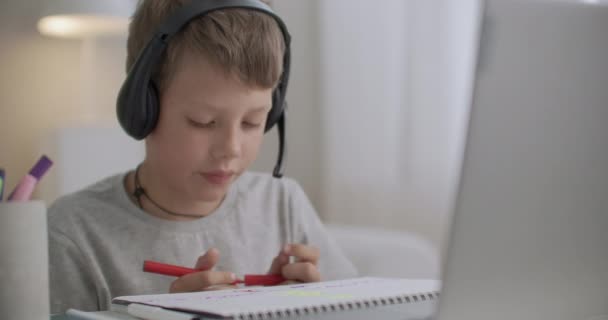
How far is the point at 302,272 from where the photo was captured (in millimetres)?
900

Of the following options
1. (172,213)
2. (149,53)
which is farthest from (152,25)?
(172,213)

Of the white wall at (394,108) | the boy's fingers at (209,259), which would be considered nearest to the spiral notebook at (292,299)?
the boy's fingers at (209,259)

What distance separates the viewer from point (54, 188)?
5.98 feet

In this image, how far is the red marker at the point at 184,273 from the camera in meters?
0.83

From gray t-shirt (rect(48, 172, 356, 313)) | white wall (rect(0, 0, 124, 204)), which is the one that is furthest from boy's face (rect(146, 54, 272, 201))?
white wall (rect(0, 0, 124, 204))

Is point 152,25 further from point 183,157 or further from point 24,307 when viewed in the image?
point 24,307

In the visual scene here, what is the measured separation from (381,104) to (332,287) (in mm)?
1725

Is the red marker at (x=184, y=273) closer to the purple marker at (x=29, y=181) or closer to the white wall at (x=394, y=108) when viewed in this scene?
the purple marker at (x=29, y=181)

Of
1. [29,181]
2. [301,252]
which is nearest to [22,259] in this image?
[29,181]

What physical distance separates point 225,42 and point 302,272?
296 millimetres

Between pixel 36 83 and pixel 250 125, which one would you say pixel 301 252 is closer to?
pixel 250 125

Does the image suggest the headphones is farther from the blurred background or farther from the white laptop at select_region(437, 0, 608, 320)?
the blurred background

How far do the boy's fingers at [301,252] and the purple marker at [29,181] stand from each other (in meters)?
0.40

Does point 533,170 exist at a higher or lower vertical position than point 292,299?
higher
